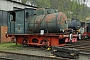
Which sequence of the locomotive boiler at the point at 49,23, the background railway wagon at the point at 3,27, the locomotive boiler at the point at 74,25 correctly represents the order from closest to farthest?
the locomotive boiler at the point at 49,23
the background railway wagon at the point at 3,27
the locomotive boiler at the point at 74,25

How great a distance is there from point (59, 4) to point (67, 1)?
5.51 meters

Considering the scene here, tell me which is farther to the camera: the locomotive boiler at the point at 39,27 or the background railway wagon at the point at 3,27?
the background railway wagon at the point at 3,27

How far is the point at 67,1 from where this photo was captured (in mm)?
80812

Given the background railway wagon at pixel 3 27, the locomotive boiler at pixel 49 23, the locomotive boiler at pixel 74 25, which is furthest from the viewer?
the locomotive boiler at pixel 74 25

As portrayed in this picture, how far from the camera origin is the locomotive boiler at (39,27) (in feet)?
41.9

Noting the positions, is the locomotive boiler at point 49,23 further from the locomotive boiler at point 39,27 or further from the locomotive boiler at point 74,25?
the locomotive boiler at point 74,25

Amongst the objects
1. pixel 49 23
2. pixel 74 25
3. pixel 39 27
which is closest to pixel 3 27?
pixel 39 27

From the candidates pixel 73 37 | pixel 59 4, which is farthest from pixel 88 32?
pixel 59 4

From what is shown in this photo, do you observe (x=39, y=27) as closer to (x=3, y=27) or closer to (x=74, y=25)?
(x=3, y=27)

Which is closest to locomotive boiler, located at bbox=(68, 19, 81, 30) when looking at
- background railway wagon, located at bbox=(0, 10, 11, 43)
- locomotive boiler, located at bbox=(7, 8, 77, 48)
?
locomotive boiler, located at bbox=(7, 8, 77, 48)

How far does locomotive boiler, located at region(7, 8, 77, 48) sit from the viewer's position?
41.9ft

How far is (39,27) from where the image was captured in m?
13.7

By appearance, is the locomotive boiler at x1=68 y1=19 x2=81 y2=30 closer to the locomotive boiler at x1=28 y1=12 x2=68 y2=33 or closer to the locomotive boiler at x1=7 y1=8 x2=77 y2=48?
the locomotive boiler at x1=7 y1=8 x2=77 y2=48

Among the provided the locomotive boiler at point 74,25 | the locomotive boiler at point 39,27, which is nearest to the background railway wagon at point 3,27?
the locomotive boiler at point 39,27
